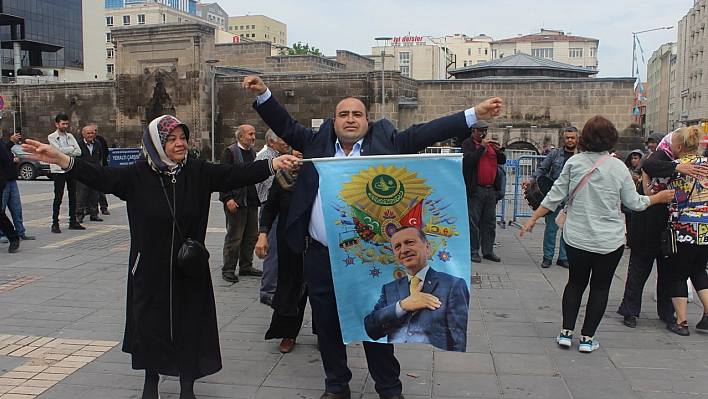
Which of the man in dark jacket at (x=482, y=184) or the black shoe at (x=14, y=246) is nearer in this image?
the man in dark jacket at (x=482, y=184)

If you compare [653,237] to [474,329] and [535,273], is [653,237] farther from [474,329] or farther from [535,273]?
[535,273]

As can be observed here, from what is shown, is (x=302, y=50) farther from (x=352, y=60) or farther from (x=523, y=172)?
(x=523, y=172)

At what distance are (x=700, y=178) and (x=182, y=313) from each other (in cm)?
426

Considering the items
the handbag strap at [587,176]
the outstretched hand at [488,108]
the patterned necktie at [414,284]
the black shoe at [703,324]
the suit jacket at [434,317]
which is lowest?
the black shoe at [703,324]

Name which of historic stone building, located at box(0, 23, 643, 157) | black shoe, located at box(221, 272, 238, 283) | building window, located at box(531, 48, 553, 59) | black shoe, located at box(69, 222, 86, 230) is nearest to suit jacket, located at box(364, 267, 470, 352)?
black shoe, located at box(221, 272, 238, 283)

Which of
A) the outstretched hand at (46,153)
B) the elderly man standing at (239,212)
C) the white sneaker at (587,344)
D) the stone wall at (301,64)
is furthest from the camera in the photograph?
the stone wall at (301,64)

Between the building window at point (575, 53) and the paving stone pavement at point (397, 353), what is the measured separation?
10165 cm

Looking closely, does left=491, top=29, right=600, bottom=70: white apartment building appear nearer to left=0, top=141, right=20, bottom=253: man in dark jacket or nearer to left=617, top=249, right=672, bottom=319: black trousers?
left=0, top=141, right=20, bottom=253: man in dark jacket

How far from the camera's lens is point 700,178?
17.1 feet

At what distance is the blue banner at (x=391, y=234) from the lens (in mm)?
3559

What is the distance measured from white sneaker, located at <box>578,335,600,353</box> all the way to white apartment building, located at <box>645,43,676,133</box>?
83.7 meters

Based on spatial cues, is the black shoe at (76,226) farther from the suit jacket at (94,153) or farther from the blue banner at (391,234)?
the blue banner at (391,234)

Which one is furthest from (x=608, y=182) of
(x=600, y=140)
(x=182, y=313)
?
(x=182, y=313)

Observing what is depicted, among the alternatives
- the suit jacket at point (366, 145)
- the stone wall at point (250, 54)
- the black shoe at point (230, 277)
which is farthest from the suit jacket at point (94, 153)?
the stone wall at point (250, 54)
